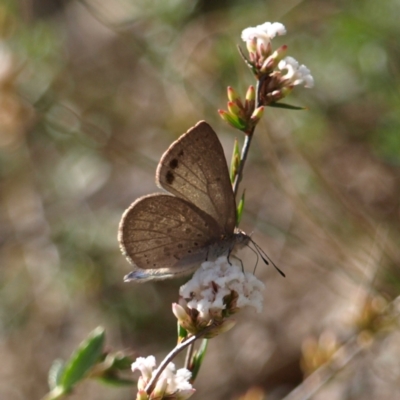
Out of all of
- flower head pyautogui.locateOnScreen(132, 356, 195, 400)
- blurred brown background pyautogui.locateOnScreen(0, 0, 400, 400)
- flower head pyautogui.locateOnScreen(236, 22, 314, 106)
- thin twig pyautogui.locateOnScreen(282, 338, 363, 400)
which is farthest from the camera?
blurred brown background pyautogui.locateOnScreen(0, 0, 400, 400)

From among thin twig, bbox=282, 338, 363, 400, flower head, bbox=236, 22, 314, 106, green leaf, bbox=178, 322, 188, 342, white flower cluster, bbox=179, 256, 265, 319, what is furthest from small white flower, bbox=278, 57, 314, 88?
thin twig, bbox=282, 338, 363, 400

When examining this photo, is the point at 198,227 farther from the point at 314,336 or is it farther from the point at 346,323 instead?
the point at 314,336

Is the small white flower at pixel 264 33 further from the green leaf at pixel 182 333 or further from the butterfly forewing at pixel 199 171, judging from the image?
the green leaf at pixel 182 333

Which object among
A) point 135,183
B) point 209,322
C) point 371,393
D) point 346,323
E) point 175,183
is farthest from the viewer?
point 135,183

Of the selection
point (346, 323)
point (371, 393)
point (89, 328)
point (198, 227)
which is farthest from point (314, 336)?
point (198, 227)

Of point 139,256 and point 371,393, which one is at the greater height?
point 139,256

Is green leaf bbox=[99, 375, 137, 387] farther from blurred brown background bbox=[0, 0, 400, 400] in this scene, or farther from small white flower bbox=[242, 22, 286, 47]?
blurred brown background bbox=[0, 0, 400, 400]

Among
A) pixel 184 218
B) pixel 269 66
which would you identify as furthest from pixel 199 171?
pixel 269 66
